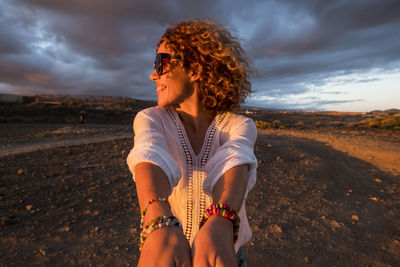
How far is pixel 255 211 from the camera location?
3770 mm

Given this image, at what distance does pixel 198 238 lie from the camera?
85cm

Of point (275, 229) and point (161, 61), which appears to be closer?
point (161, 61)

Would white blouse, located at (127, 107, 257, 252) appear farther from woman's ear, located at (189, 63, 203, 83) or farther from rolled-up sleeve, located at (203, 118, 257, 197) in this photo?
woman's ear, located at (189, 63, 203, 83)

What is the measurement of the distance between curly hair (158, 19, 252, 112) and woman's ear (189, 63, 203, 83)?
0.08 ft

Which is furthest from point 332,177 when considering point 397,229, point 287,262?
point 287,262

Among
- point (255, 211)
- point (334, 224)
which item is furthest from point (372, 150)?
point (255, 211)

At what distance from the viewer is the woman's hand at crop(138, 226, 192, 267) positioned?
760 millimetres

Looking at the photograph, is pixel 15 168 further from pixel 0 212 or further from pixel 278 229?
pixel 278 229

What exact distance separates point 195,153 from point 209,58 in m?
0.72

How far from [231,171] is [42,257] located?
270cm

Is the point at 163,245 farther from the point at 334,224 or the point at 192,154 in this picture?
the point at 334,224

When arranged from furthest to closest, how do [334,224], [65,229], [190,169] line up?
1. [334,224]
2. [65,229]
3. [190,169]

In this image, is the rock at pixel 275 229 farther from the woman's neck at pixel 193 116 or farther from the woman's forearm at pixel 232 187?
the woman's forearm at pixel 232 187

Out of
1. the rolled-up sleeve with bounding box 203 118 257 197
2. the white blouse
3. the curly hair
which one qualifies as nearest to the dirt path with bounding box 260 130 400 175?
the curly hair
